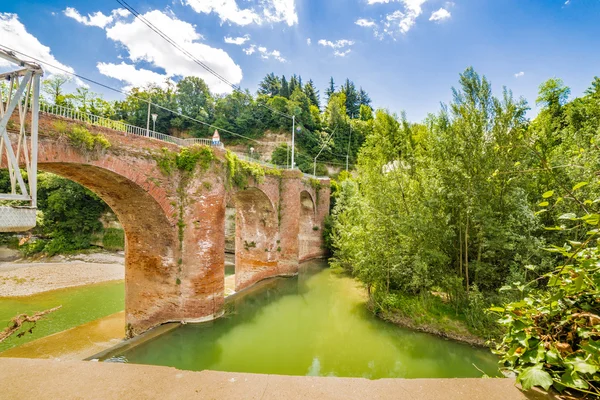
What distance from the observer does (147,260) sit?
9.50 metres

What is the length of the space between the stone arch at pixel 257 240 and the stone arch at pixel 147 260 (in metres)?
5.94

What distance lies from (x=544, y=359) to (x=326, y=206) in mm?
20644

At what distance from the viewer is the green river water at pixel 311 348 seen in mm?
7816

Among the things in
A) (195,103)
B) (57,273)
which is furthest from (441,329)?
(195,103)

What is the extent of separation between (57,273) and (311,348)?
1883 cm

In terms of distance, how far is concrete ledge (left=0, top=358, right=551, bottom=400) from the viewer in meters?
1.33

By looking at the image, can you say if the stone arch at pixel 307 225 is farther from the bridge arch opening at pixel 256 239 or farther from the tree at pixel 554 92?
the tree at pixel 554 92

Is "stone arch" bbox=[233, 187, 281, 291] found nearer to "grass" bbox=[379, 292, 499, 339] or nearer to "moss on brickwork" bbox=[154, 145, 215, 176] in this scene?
"moss on brickwork" bbox=[154, 145, 215, 176]

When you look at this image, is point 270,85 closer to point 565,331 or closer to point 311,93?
point 311,93

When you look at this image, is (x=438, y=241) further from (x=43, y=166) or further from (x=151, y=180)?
(x=43, y=166)

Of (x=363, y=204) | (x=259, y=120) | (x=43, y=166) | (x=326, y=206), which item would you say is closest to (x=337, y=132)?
(x=259, y=120)

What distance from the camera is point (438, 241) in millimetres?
9664

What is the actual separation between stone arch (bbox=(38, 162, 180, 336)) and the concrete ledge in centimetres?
799

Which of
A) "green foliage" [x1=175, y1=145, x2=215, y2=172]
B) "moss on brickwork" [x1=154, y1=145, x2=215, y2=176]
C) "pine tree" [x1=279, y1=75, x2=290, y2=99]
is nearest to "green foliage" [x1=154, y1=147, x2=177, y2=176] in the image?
"moss on brickwork" [x1=154, y1=145, x2=215, y2=176]
